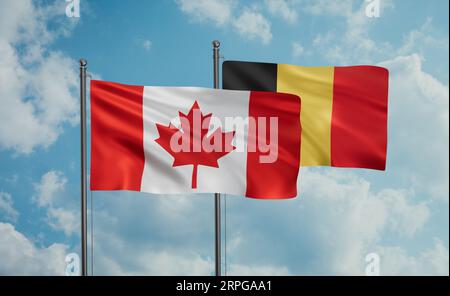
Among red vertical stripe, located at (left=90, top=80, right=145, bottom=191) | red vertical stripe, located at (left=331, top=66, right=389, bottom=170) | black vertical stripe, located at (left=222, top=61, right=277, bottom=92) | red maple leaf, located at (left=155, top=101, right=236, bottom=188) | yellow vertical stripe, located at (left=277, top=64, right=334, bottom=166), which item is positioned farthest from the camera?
red vertical stripe, located at (left=331, top=66, right=389, bottom=170)

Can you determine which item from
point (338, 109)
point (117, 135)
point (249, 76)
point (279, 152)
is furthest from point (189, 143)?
point (338, 109)

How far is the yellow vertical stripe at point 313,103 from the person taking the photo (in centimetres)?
930

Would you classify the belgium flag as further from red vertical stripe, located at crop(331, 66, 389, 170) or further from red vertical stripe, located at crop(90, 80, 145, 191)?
red vertical stripe, located at crop(90, 80, 145, 191)

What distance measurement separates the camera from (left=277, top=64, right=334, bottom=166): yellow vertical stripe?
30.5 ft

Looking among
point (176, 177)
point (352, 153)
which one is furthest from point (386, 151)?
point (176, 177)

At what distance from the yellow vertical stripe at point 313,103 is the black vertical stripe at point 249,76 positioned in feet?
0.40

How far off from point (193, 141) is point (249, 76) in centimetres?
136

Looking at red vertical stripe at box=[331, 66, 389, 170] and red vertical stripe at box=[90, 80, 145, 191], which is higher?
red vertical stripe at box=[331, 66, 389, 170]

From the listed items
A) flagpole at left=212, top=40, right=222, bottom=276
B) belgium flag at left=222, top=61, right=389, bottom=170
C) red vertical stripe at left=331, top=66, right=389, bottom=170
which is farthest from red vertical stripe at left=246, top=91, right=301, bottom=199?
red vertical stripe at left=331, top=66, right=389, bottom=170

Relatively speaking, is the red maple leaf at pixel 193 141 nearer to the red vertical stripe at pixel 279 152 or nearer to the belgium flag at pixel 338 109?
the red vertical stripe at pixel 279 152

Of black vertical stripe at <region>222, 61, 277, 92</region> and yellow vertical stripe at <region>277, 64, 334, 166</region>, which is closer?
black vertical stripe at <region>222, 61, 277, 92</region>

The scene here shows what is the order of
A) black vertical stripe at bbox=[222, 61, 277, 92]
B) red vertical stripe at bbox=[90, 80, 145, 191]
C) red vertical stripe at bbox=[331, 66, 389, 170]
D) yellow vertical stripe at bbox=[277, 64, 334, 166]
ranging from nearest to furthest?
red vertical stripe at bbox=[90, 80, 145, 191] < black vertical stripe at bbox=[222, 61, 277, 92] < yellow vertical stripe at bbox=[277, 64, 334, 166] < red vertical stripe at bbox=[331, 66, 389, 170]

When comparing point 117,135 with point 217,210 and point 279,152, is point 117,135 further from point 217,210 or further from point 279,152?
point 279,152
